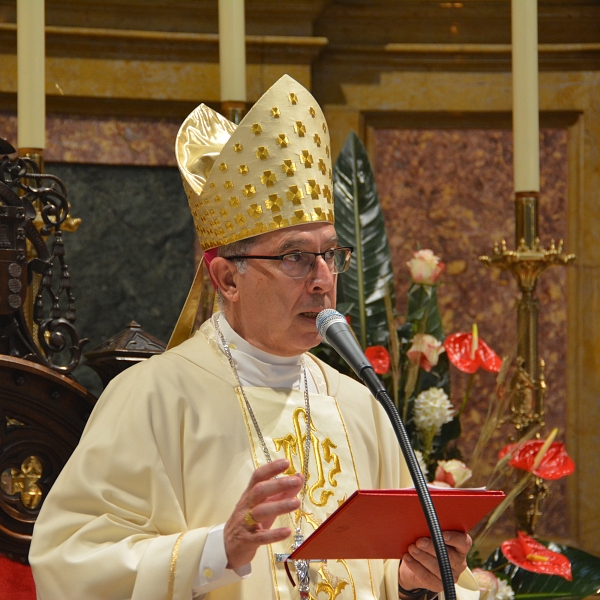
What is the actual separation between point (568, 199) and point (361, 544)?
8.83ft

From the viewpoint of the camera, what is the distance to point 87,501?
99.9 inches

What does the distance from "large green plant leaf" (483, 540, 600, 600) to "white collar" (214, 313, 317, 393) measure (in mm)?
1114

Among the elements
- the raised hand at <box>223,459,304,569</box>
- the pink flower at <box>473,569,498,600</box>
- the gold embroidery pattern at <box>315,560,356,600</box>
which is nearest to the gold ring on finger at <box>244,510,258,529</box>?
the raised hand at <box>223,459,304,569</box>

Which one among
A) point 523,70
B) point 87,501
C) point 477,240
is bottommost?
point 87,501

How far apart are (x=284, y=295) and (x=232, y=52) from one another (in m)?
1.13

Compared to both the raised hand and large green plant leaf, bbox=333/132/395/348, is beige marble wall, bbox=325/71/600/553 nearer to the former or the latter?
large green plant leaf, bbox=333/132/395/348

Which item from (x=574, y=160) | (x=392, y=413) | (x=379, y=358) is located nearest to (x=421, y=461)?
A: (x=379, y=358)

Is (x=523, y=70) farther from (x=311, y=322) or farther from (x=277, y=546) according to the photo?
(x=277, y=546)

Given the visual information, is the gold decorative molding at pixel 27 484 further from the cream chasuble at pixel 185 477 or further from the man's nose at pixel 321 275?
the man's nose at pixel 321 275

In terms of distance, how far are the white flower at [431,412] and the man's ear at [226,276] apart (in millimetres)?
1000

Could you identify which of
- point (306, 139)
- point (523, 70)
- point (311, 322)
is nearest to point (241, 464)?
point (311, 322)

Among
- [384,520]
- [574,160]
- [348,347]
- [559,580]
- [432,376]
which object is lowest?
[559,580]

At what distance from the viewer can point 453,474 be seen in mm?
3426

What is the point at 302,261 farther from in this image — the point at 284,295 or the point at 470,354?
the point at 470,354
